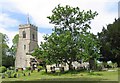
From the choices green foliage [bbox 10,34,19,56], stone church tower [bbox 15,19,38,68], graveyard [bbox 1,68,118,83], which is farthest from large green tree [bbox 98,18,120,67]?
green foliage [bbox 10,34,19,56]

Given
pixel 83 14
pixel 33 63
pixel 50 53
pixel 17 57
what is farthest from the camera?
pixel 17 57

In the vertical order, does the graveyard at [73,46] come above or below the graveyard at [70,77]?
above

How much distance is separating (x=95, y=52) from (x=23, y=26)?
41792 millimetres

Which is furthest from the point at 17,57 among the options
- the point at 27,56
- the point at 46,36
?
the point at 46,36

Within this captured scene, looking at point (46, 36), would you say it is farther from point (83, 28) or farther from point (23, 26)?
point (23, 26)

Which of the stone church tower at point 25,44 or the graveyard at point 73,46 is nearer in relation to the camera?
the graveyard at point 73,46

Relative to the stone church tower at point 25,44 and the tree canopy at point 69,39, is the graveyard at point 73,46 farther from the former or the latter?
the stone church tower at point 25,44

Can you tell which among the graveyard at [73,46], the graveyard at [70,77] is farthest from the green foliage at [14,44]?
the graveyard at [70,77]

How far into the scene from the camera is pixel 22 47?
8550cm

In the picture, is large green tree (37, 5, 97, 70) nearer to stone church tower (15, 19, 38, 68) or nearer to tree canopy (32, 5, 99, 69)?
tree canopy (32, 5, 99, 69)

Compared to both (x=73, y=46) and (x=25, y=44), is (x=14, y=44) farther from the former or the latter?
(x=73, y=46)

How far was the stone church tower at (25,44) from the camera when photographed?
8256 cm

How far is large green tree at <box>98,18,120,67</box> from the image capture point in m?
58.2

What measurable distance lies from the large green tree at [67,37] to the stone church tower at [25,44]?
31.2 metres
